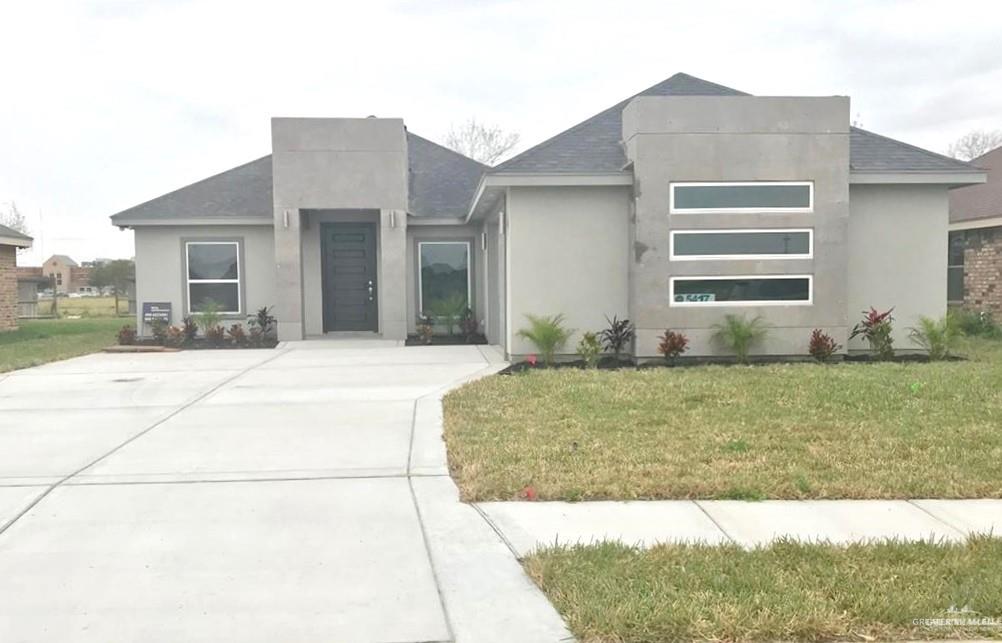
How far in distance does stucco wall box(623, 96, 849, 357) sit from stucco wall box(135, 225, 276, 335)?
9389 millimetres

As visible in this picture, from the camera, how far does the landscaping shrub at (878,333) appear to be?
13.0 meters

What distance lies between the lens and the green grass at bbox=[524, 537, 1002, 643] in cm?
357

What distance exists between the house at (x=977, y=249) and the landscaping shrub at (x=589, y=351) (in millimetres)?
11396

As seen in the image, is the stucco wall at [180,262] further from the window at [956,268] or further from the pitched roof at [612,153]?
the window at [956,268]

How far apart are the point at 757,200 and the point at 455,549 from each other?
31.6ft

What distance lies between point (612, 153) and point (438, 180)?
7.73m

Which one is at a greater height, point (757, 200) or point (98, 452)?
point (757, 200)

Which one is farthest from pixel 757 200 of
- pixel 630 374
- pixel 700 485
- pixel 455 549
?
pixel 455 549

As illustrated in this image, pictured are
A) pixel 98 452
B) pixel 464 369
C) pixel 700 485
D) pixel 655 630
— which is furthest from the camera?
pixel 464 369

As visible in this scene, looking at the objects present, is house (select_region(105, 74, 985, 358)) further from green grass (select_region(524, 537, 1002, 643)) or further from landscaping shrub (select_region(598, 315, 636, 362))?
green grass (select_region(524, 537, 1002, 643))

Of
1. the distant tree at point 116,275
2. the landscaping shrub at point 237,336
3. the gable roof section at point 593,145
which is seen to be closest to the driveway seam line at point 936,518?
the gable roof section at point 593,145

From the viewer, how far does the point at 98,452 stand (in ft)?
22.8

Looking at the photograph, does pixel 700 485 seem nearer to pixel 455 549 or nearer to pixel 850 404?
pixel 455 549

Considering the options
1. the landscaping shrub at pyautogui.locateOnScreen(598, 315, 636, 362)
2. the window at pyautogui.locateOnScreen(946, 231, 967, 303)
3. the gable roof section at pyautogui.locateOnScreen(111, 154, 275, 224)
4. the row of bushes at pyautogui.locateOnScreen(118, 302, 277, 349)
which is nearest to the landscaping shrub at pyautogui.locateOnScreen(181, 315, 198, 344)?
the row of bushes at pyautogui.locateOnScreen(118, 302, 277, 349)
